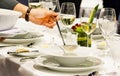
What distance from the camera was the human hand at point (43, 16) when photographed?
62.8 inches

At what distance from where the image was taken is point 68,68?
96 cm

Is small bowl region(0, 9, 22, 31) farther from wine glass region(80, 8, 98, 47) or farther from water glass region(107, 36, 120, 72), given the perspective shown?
water glass region(107, 36, 120, 72)

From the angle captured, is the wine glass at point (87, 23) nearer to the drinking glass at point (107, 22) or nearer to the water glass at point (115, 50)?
the drinking glass at point (107, 22)

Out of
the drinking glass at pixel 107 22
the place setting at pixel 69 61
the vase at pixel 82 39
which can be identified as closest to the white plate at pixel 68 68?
the place setting at pixel 69 61

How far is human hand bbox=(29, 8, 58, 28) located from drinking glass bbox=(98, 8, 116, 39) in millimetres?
331

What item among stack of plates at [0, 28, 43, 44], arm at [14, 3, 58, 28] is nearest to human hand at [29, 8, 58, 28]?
arm at [14, 3, 58, 28]

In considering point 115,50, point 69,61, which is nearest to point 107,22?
point 115,50

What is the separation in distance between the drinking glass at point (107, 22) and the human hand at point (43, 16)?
331 mm

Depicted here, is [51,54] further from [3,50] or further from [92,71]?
[3,50]

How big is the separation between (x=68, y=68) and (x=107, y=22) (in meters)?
0.41

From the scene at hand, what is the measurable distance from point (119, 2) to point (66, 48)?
3.00 meters

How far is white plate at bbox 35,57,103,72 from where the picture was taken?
963 millimetres

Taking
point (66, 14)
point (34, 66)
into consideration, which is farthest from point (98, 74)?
point (66, 14)

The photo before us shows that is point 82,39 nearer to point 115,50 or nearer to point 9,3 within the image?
point 115,50
